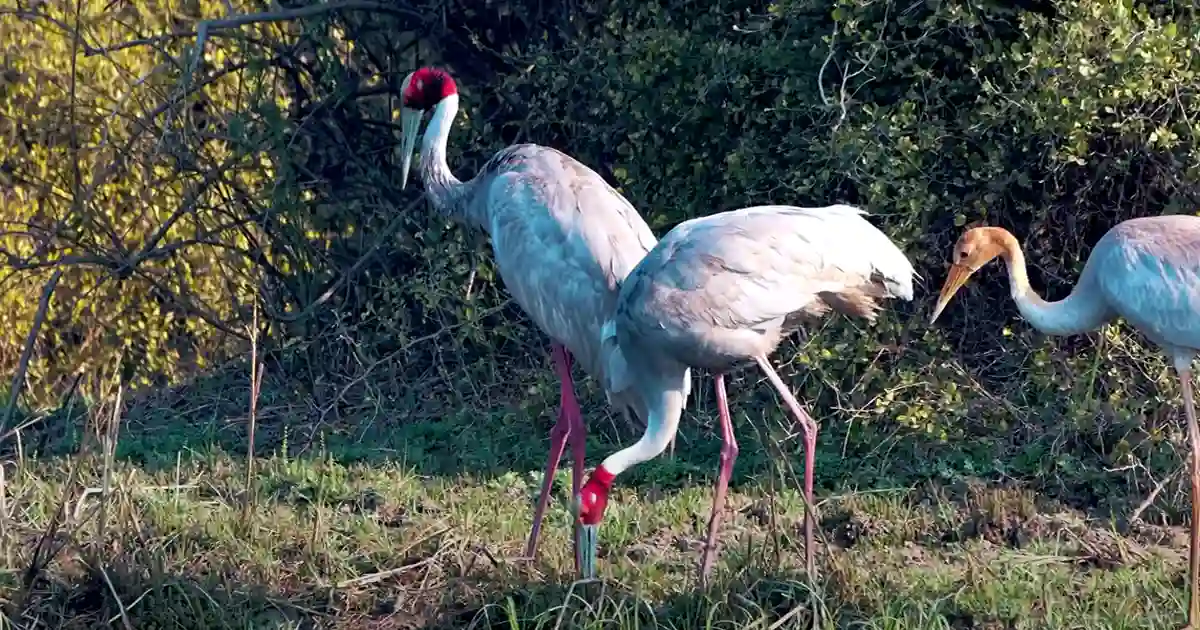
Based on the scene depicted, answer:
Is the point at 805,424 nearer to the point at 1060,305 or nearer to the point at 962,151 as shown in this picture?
the point at 1060,305

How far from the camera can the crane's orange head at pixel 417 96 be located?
6.45 metres

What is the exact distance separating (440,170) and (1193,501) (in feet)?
10.2

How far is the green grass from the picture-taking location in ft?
13.5

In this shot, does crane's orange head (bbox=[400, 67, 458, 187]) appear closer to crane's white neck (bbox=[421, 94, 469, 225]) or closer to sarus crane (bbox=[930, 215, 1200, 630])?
crane's white neck (bbox=[421, 94, 469, 225])

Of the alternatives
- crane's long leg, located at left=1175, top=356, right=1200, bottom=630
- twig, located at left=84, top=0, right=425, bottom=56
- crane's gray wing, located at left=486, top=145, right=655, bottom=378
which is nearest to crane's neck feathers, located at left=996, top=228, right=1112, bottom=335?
crane's long leg, located at left=1175, top=356, right=1200, bottom=630

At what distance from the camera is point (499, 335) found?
24.7 ft

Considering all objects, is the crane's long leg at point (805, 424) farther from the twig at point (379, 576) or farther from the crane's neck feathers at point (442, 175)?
the crane's neck feathers at point (442, 175)

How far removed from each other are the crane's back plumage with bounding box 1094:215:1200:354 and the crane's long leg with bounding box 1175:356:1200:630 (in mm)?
102

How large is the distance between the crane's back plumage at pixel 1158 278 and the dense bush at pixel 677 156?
2.43ft

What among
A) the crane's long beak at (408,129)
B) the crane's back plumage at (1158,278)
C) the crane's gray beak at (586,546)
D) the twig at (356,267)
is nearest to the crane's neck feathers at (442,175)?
the crane's long beak at (408,129)

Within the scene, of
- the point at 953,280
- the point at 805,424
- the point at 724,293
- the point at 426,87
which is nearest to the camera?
the point at 724,293

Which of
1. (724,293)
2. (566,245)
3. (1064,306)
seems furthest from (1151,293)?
(566,245)

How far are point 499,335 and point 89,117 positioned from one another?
264 cm

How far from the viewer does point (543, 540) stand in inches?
198
